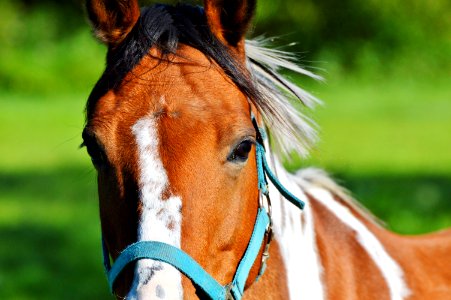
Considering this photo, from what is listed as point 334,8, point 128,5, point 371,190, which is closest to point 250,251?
point 128,5

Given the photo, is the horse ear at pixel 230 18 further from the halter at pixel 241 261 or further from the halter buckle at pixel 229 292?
the halter buckle at pixel 229 292

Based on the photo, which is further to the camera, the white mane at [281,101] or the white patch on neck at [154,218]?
the white mane at [281,101]

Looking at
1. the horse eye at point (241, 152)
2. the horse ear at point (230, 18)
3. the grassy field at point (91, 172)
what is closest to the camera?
the horse eye at point (241, 152)

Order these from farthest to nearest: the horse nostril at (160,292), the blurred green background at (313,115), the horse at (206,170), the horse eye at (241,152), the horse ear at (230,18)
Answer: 1. the blurred green background at (313,115)
2. the horse ear at (230,18)
3. the horse eye at (241,152)
4. the horse at (206,170)
5. the horse nostril at (160,292)

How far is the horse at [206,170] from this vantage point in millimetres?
2354

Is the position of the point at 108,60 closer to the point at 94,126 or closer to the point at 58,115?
the point at 94,126

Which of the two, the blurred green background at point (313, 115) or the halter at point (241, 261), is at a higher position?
the halter at point (241, 261)

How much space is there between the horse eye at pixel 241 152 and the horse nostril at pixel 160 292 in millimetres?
462

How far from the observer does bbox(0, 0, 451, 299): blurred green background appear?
7.68 m

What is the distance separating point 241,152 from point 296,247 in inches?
22.5

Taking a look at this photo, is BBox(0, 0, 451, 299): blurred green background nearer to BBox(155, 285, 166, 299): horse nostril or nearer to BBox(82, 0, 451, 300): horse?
BBox(82, 0, 451, 300): horse

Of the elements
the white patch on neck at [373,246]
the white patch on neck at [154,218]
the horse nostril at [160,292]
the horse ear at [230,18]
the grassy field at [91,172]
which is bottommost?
the grassy field at [91,172]

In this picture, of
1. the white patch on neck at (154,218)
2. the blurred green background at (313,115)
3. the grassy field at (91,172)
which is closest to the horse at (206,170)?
the white patch on neck at (154,218)

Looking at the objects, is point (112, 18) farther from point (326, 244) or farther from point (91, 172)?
point (91, 172)
